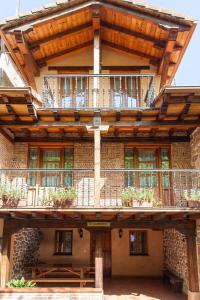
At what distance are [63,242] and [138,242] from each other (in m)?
3.08

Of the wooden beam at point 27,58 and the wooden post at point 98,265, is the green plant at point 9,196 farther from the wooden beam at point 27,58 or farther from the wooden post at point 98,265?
the wooden beam at point 27,58

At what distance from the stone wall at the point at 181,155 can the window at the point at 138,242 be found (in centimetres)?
372

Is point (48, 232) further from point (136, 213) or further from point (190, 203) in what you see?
point (190, 203)

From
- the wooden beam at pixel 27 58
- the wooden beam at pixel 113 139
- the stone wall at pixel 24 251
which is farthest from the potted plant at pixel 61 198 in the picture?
the wooden beam at pixel 27 58

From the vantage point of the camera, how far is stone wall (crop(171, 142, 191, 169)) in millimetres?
10461

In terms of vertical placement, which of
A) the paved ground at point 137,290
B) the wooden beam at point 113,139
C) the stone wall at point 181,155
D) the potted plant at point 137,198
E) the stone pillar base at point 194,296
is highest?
the wooden beam at point 113,139

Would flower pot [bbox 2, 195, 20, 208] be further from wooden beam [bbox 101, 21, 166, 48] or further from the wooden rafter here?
wooden beam [bbox 101, 21, 166, 48]

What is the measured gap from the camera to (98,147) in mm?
8641

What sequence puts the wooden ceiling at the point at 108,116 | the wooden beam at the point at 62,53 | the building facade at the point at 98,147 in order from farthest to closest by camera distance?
the wooden beam at the point at 62,53 → the building facade at the point at 98,147 → the wooden ceiling at the point at 108,116

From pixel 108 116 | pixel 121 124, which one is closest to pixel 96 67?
pixel 108 116

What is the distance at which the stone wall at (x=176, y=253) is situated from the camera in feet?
31.3

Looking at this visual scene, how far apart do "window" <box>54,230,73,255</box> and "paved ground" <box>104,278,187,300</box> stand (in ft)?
6.50

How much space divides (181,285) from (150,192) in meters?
3.60

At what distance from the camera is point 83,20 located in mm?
10523
